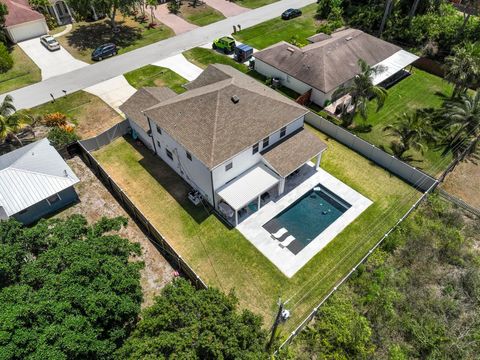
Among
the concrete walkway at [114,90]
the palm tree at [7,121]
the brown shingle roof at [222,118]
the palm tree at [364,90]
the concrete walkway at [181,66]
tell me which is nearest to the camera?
the brown shingle roof at [222,118]

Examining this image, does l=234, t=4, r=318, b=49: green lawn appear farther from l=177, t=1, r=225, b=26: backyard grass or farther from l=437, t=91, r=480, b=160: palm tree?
l=437, t=91, r=480, b=160: palm tree

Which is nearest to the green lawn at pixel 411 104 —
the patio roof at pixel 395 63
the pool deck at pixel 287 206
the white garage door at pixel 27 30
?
the patio roof at pixel 395 63

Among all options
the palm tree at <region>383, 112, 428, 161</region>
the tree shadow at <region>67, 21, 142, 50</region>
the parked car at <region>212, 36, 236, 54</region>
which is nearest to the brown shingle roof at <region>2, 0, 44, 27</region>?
the tree shadow at <region>67, 21, 142, 50</region>

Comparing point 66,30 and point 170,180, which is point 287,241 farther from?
point 66,30

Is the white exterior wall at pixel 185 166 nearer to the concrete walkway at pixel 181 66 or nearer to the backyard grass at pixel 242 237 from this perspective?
the backyard grass at pixel 242 237

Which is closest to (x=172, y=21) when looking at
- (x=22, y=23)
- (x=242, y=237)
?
(x=22, y=23)

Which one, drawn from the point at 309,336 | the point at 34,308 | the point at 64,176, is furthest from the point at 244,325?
the point at 64,176
